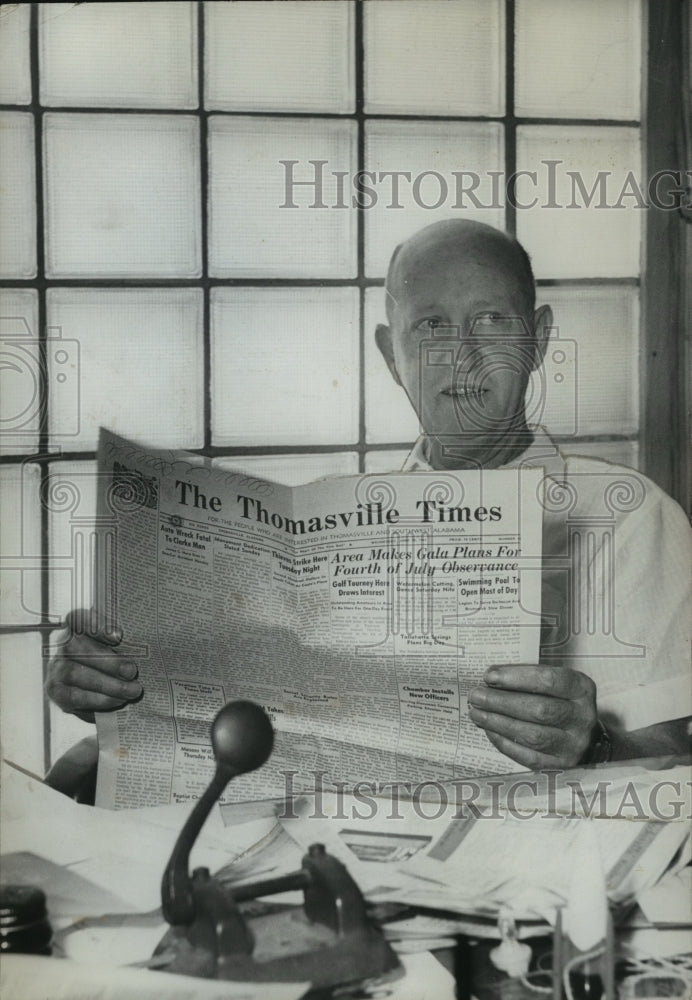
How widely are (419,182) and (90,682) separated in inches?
25.1

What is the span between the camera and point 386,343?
3.54ft

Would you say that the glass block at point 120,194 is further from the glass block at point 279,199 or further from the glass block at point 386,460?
the glass block at point 386,460

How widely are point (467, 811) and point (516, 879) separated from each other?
3.4 inches

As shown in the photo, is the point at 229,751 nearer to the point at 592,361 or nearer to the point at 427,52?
the point at 592,361

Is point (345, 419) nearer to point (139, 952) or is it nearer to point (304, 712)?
point (304, 712)

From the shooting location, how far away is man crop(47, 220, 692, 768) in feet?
3.52

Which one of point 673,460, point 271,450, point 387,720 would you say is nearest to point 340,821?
point 387,720

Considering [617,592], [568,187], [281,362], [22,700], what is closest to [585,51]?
[568,187]

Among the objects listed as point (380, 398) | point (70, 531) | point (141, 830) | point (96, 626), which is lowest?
point (141, 830)

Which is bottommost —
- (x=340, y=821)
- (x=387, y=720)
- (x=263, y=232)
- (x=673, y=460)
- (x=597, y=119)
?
(x=340, y=821)

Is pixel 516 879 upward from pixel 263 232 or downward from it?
downward

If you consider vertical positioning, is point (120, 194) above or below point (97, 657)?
above

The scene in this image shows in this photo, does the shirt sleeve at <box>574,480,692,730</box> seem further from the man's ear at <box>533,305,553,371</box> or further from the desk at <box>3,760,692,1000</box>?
the man's ear at <box>533,305,553,371</box>

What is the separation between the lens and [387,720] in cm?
108
